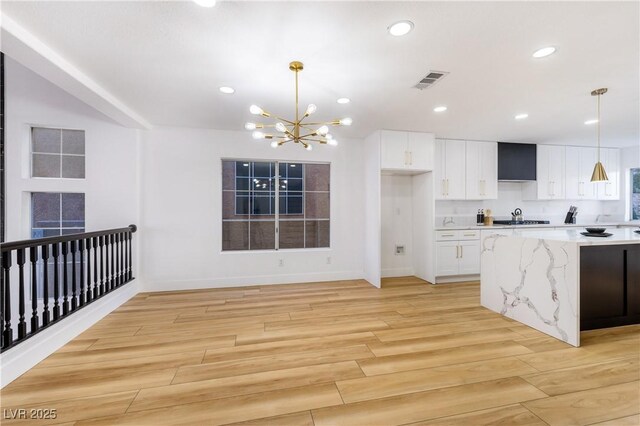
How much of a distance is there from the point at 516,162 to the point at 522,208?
1108 millimetres

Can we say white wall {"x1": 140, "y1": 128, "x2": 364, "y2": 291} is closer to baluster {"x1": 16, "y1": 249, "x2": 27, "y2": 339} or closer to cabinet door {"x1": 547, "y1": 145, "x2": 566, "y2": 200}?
baluster {"x1": 16, "y1": 249, "x2": 27, "y2": 339}

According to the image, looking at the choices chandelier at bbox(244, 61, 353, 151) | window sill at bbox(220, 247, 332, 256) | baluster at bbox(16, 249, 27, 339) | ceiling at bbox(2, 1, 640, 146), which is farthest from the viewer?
window sill at bbox(220, 247, 332, 256)

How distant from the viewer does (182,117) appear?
13.1ft

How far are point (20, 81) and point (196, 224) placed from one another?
298cm

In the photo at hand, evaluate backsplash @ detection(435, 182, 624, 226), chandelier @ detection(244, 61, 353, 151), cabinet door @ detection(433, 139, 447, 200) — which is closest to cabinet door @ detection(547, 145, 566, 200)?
backsplash @ detection(435, 182, 624, 226)

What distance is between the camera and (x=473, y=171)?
17.1 feet

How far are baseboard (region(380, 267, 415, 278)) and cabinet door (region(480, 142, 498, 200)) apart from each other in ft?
6.66

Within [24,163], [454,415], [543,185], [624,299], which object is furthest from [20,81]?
[543,185]

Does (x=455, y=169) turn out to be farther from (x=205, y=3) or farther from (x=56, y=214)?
(x=56, y=214)

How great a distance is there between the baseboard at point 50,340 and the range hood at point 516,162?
22.4 ft

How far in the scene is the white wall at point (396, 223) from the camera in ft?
17.1

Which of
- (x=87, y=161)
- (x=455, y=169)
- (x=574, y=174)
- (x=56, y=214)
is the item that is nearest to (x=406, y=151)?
(x=455, y=169)

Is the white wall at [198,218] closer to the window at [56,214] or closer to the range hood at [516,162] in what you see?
the window at [56,214]

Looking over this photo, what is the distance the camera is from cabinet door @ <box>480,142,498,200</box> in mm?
5258
